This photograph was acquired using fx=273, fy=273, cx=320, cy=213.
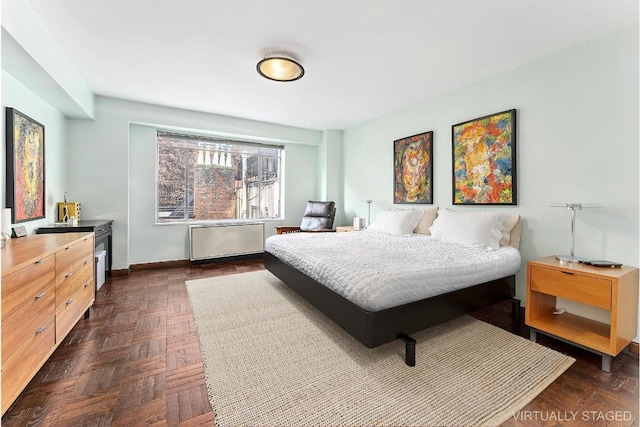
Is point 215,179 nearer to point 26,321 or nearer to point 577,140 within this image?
point 26,321

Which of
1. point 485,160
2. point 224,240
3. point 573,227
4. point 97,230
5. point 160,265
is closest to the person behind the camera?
point 573,227

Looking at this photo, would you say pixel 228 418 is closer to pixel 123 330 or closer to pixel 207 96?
pixel 123 330

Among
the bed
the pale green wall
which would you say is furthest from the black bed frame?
the pale green wall

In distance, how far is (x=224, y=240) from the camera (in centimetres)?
482

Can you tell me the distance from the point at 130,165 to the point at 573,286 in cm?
546

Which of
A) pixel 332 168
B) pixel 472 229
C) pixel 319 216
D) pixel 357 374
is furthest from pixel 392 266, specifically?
pixel 332 168

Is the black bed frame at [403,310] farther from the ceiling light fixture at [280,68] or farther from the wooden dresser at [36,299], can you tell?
the ceiling light fixture at [280,68]

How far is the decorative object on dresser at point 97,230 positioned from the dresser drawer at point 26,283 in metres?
1.46

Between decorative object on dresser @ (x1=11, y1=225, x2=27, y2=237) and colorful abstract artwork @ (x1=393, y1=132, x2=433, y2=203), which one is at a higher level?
colorful abstract artwork @ (x1=393, y1=132, x2=433, y2=203)

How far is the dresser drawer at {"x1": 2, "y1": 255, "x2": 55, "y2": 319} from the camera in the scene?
4.31 feet

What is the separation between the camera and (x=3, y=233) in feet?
→ 6.66

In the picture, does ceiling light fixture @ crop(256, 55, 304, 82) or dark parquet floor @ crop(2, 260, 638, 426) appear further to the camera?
ceiling light fixture @ crop(256, 55, 304, 82)

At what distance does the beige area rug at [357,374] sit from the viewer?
1.41m

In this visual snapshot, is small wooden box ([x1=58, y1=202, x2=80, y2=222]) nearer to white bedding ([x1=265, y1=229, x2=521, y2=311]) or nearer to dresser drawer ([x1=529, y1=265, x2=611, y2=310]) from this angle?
white bedding ([x1=265, y1=229, x2=521, y2=311])
